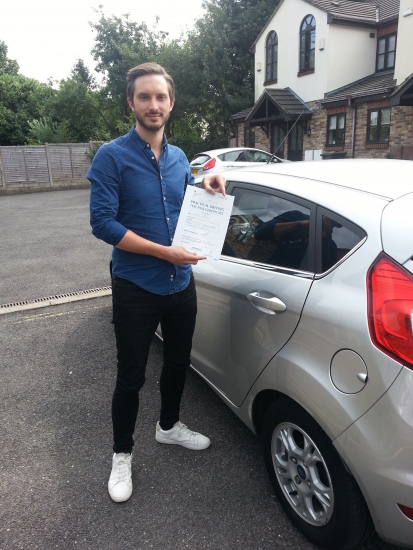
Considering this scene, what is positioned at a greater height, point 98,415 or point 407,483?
point 407,483

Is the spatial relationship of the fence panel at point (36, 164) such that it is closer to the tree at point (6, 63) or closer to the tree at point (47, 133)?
the tree at point (47, 133)

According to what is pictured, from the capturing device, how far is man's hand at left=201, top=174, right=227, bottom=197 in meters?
2.05

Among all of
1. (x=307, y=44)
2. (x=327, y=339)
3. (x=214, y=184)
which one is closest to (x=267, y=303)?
(x=327, y=339)

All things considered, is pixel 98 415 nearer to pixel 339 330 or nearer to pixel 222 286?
pixel 222 286

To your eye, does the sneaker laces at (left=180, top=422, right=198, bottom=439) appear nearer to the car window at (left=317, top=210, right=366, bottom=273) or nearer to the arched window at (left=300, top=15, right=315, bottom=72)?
the car window at (left=317, top=210, right=366, bottom=273)

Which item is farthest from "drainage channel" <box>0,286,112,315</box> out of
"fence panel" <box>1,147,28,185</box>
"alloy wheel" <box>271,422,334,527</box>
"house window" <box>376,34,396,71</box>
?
"fence panel" <box>1,147,28,185</box>

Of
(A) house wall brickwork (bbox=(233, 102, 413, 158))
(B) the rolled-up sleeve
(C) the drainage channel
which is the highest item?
(A) house wall brickwork (bbox=(233, 102, 413, 158))

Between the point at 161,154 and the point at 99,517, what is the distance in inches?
69.1

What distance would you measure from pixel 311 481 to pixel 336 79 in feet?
63.2

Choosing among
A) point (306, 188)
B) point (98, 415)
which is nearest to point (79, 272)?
point (98, 415)

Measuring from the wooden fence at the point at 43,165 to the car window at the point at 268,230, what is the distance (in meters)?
21.2

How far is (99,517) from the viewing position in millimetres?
2146

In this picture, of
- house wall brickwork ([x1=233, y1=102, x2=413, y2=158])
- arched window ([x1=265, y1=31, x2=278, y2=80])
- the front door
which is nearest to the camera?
house wall brickwork ([x1=233, y1=102, x2=413, y2=158])

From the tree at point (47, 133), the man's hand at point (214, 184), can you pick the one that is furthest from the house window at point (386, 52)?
the man's hand at point (214, 184)
